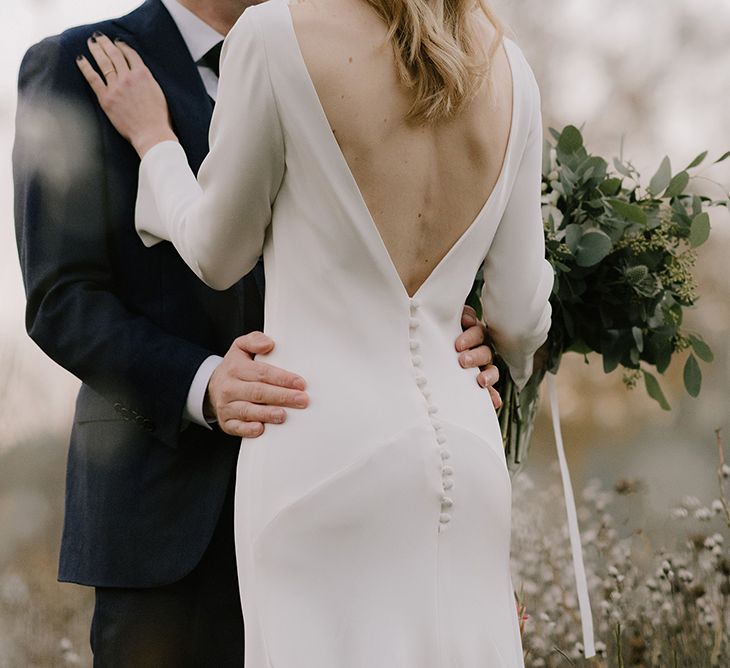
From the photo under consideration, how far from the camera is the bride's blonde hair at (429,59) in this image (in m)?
1.51

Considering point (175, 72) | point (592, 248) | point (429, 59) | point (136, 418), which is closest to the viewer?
point (429, 59)

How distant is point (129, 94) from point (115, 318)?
399 mm

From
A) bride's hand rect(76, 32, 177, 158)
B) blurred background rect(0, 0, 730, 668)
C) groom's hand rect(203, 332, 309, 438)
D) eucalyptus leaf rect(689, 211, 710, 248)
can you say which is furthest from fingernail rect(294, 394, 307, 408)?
blurred background rect(0, 0, 730, 668)

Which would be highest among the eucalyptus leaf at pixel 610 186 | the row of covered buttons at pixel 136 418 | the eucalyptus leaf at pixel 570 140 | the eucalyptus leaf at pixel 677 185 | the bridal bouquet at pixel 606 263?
the eucalyptus leaf at pixel 570 140

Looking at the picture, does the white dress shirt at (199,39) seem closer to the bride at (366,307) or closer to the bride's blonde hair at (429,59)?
the bride at (366,307)

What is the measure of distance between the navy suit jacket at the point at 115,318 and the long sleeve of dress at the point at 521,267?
49cm

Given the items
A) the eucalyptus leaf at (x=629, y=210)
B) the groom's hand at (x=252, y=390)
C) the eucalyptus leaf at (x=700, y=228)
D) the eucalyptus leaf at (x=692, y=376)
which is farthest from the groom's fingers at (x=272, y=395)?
the eucalyptus leaf at (x=692, y=376)

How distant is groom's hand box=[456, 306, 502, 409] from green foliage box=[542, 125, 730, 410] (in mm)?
550

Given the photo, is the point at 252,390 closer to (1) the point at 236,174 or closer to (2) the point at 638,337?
(1) the point at 236,174

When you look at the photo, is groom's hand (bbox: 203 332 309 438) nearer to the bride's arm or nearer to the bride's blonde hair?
the bride's arm

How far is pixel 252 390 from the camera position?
1612 mm

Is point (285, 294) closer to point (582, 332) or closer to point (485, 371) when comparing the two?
point (485, 371)

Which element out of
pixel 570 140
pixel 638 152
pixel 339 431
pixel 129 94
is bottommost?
pixel 339 431

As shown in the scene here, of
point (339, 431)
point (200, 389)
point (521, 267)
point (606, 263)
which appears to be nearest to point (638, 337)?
point (606, 263)
